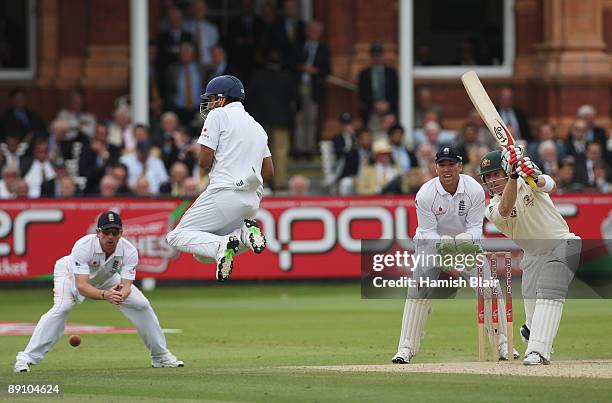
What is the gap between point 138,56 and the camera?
75.2ft

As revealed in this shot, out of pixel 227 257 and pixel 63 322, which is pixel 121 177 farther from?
pixel 227 257

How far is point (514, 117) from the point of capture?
24.0 meters

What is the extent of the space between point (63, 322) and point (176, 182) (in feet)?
26.7

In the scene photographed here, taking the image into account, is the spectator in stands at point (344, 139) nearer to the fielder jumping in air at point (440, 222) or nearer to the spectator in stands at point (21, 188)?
the spectator in stands at point (21, 188)

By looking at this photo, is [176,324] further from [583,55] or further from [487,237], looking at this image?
[583,55]

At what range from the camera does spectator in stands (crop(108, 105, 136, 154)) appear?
22719 mm

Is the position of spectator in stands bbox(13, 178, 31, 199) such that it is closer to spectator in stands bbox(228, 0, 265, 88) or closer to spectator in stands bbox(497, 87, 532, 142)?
spectator in stands bbox(228, 0, 265, 88)

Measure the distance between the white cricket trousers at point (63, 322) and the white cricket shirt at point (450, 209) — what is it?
7.91 feet

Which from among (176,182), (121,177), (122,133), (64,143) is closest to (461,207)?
(176,182)

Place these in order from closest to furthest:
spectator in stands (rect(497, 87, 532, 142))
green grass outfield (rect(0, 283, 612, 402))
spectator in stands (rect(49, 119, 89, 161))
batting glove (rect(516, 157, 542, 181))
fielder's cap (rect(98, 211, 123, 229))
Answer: green grass outfield (rect(0, 283, 612, 402)), batting glove (rect(516, 157, 542, 181)), fielder's cap (rect(98, 211, 123, 229)), spectator in stands (rect(49, 119, 89, 161)), spectator in stands (rect(497, 87, 532, 142))

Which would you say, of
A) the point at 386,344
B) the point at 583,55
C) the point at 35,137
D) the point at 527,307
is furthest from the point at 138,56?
the point at 527,307

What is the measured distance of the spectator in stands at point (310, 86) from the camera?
79.0 feet

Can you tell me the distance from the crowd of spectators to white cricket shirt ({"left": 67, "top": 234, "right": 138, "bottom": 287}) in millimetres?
7618

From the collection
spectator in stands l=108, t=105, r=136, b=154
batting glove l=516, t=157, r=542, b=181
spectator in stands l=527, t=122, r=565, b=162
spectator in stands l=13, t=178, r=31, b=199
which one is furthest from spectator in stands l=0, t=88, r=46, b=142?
batting glove l=516, t=157, r=542, b=181
